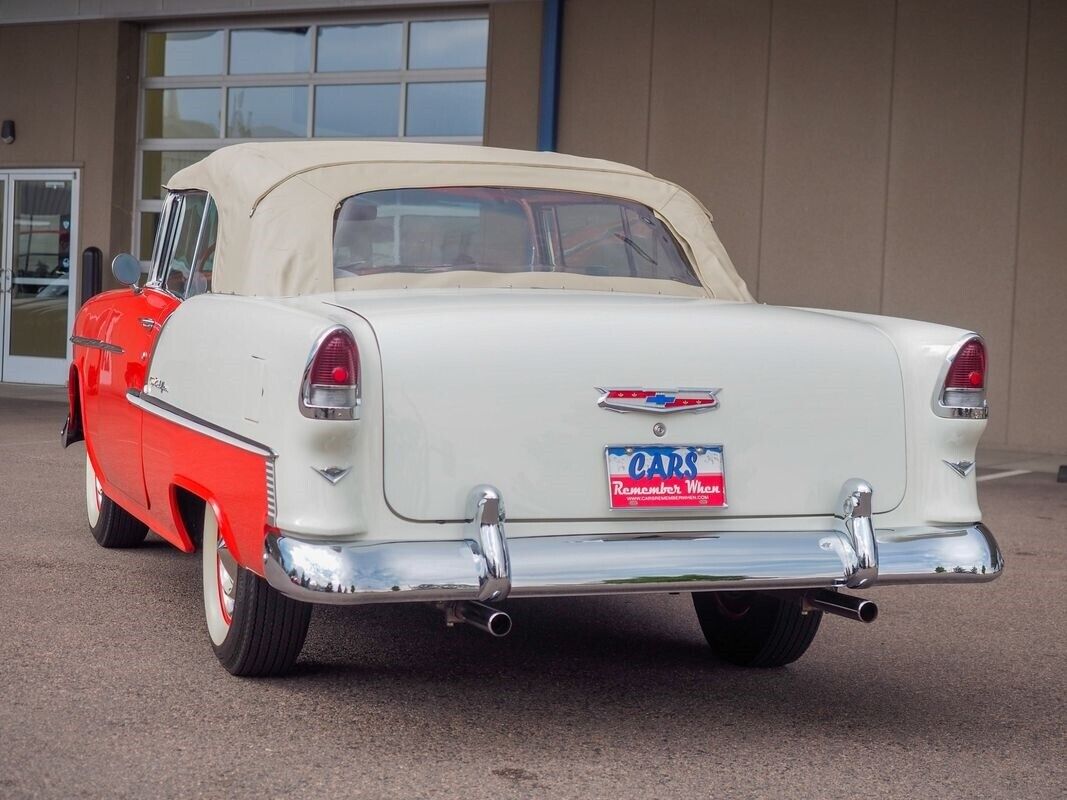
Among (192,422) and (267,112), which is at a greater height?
(267,112)

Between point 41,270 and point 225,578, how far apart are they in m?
14.3

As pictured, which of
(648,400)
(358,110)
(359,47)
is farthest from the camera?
(358,110)

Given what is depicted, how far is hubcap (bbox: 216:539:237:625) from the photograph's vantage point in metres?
4.23

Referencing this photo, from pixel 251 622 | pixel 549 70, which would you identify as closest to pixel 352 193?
pixel 251 622

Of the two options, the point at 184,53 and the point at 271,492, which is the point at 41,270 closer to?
the point at 184,53

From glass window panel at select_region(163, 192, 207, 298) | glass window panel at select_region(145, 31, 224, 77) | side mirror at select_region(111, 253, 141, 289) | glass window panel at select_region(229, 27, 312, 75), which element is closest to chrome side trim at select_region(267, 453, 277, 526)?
glass window panel at select_region(163, 192, 207, 298)

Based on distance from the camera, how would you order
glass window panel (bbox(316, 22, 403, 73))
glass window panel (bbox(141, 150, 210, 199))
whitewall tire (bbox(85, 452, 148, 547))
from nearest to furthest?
1. whitewall tire (bbox(85, 452, 148, 547))
2. glass window panel (bbox(316, 22, 403, 73))
3. glass window panel (bbox(141, 150, 210, 199))

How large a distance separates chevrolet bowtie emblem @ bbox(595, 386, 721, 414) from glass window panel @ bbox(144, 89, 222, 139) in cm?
1414

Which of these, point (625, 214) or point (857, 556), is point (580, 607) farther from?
point (857, 556)

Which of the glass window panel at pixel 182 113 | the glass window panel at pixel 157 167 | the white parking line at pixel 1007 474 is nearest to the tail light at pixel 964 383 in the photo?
the white parking line at pixel 1007 474

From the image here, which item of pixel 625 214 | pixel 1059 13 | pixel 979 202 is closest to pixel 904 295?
pixel 979 202

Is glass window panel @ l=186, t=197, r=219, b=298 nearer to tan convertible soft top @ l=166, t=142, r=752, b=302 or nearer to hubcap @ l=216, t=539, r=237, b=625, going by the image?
tan convertible soft top @ l=166, t=142, r=752, b=302

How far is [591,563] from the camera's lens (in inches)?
139

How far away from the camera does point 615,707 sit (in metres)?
4.11
